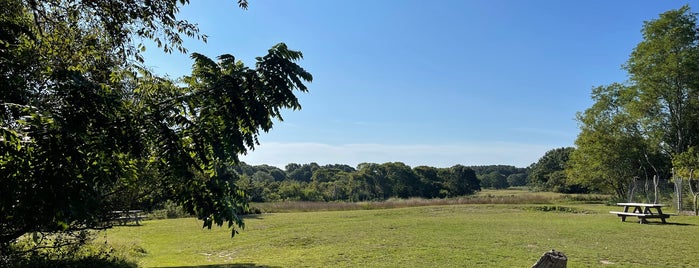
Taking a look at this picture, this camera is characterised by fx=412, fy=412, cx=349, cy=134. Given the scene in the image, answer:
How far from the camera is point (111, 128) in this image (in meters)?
3.11

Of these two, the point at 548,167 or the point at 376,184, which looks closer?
the point at 376,184

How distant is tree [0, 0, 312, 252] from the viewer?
8.64ft

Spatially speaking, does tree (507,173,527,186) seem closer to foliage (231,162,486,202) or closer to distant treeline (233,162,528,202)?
distant treeline (233,162,528,202)

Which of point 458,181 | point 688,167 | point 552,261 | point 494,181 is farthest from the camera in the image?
point 494,181

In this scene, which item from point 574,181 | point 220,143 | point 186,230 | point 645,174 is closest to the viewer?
point 220,143

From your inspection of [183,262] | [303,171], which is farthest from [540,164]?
[183,262]

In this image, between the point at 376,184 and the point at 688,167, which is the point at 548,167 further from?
the point at 688,167

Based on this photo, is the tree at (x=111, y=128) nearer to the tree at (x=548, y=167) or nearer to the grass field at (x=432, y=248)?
the grass field at (x=432, y=248)

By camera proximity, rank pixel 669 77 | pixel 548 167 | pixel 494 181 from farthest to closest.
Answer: pixel 494 181 < pixel 548 167 < pixel 669 77

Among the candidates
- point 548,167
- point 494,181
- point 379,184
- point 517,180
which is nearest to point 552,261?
point 379,184

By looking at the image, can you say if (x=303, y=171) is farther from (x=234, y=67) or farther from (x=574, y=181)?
(x=234, y=67)

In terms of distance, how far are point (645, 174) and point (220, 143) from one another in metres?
45.5

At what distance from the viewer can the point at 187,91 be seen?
12.2 ft

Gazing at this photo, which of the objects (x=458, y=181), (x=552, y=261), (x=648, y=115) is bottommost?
(x=458, y=181)
